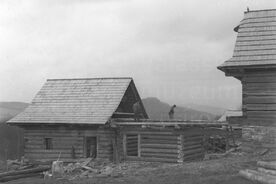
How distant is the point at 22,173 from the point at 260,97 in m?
13.5

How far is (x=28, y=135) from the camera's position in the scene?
26.2 m

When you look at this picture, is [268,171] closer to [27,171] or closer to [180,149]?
[180,149]

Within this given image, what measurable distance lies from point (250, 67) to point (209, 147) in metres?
12.9

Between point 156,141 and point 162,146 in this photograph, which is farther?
point 156,141

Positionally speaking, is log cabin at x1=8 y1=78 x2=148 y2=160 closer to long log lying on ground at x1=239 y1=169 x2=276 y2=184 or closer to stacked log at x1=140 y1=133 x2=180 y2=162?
stacked log at x1=140 y1=133 x2=180 y2=162

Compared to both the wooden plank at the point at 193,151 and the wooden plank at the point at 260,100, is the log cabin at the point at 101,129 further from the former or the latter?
the wooden plank at the point at 260,100

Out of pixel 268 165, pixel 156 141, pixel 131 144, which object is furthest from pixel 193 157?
pixel 268 165

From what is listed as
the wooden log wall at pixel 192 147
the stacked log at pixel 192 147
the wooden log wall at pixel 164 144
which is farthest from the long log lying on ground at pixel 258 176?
the stacked log at pixel 192 147

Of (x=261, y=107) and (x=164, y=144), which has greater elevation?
(x=261, y=107)

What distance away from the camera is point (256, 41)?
19.0m

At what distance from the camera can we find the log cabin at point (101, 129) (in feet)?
76.6

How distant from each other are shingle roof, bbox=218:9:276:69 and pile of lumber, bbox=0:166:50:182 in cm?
1213

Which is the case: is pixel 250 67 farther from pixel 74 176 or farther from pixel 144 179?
pixel 74 176

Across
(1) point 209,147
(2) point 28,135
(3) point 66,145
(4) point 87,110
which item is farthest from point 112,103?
(1) point 209,147
